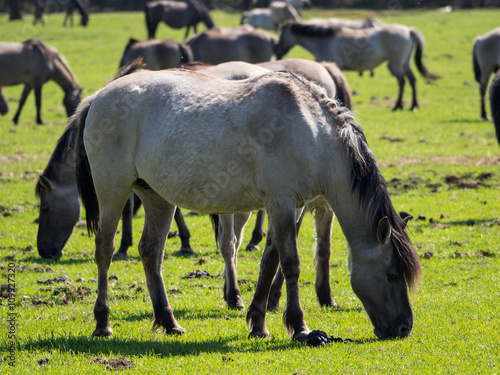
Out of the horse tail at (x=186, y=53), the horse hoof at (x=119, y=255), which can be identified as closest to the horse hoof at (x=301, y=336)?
the horse hoof at (x=119, y=255)

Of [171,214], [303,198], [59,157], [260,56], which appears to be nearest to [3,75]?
[260,56]

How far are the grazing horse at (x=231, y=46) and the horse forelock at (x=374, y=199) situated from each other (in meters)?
17.2

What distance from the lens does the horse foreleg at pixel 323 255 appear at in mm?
6922

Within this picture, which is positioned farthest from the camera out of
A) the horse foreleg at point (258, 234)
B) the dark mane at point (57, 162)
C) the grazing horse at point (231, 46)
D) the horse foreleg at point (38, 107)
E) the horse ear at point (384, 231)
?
the grazing horse at point (231, 46)

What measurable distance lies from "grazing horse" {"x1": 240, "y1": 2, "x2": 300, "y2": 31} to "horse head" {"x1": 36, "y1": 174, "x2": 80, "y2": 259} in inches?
1219

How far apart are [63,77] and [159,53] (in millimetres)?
3097

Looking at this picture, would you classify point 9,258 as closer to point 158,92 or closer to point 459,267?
point 158,92

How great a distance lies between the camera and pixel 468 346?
537cm

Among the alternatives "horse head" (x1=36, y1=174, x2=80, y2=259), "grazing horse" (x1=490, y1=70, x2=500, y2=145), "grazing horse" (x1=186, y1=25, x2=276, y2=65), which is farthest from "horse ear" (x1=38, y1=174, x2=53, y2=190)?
"grazing horse" (x1=186, y1=25, x2=276, y2=65)

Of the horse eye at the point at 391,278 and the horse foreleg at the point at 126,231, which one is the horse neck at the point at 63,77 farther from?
the horse eye at the point at 391,278

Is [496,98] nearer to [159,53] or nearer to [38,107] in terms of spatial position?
[159,53]

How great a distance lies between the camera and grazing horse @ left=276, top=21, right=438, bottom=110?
22.7 metres

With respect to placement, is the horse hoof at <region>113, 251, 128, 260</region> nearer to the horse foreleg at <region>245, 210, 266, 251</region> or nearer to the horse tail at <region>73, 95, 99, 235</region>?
the horse foreleg at <region>245, 210, 266, 251</region>

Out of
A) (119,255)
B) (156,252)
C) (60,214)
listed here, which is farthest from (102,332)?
(60,214)
